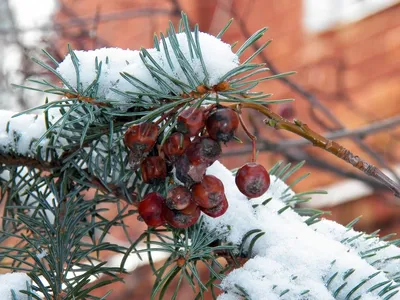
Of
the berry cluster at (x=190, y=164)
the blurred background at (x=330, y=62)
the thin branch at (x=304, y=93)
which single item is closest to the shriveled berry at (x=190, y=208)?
the berry cluster at (x=190, y=164)

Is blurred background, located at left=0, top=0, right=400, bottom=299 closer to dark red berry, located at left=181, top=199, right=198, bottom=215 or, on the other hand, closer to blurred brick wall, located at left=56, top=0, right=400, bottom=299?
blurred brick wall, located at left=56, top=0, right=400, bottom=299

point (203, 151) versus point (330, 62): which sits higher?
point (330, 62)

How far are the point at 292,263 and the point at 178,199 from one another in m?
0.11

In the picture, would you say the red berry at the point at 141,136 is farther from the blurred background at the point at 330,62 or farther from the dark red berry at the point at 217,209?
the blurred background at the point at 330,62

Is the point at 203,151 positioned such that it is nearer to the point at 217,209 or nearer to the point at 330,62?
the point at 217,209

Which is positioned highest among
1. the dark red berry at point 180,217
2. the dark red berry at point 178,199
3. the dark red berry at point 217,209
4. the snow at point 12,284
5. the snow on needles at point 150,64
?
the snow on needles at point 150,64

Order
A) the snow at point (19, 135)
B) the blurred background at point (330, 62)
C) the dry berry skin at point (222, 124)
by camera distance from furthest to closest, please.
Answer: the blurred background at point (330, 62) → the snow at point (19, 135) → the dry berry skin at point (222, 124)

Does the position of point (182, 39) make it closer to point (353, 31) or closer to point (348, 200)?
point (348, 200)

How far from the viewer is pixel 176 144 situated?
399mm

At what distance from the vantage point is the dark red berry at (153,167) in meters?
0.42

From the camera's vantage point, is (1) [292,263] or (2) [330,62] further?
(2) [330,62]

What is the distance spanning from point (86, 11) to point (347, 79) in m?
1.86

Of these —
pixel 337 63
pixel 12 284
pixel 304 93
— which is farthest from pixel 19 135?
pixel 337 63

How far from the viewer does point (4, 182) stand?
54 centimetres
